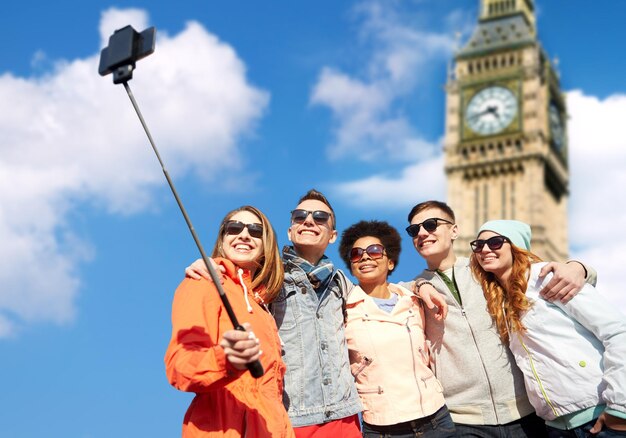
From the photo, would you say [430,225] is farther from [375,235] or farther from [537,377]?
[537,377]

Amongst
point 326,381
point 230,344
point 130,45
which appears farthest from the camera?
point 326,381

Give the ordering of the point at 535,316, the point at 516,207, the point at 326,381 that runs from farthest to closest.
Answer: the point at 516,207
the point at 535,316
the point at 326,381

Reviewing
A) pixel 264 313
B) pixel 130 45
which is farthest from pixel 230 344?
pixel 130 45

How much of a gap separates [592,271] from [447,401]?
115 cm

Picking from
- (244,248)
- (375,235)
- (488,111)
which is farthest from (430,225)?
(488,111)

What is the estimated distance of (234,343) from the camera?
3.14 metres

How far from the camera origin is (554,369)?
430 centimetres

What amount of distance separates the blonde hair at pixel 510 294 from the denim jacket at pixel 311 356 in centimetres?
99

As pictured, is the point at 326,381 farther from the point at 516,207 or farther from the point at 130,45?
the point at 516,207

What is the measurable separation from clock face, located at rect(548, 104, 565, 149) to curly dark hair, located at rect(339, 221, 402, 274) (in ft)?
122

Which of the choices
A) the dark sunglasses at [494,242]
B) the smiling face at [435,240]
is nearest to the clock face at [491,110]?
the smiling face at [435,240]

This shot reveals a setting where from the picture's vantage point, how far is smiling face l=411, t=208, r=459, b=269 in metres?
5.00

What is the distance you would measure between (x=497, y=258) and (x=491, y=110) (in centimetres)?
3621

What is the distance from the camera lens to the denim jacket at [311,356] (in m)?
4.09
